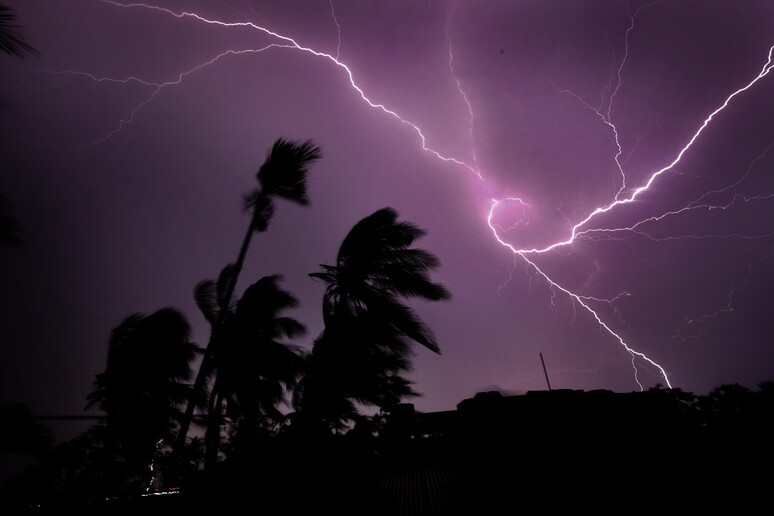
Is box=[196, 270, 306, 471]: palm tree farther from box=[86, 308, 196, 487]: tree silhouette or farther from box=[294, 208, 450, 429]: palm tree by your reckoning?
box=[294, 208, 450, 429]: palm tree

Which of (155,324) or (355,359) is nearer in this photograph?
(355,359)

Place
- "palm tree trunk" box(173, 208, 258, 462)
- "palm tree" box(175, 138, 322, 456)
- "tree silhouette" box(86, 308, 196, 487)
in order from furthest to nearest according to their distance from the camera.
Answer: "palm tree" box(175, 138, 322, 456)
"tree silhouette" box(86, 308, 196, 487)
"palm tree trunk" box(173, 208, 258, 462)

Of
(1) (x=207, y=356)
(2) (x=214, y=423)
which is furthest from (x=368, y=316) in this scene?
(2) (x=214, y=423)

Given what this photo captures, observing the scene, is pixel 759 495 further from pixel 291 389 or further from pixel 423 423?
pixel 291 389

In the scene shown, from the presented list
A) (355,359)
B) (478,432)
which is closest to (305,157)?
(355,359)

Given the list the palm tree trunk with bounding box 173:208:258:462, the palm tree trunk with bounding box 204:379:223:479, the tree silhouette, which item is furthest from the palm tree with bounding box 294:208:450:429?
the tree silhouette

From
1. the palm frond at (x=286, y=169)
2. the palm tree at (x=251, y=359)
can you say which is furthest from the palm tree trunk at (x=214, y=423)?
the palm frond at (x=286, y=169)

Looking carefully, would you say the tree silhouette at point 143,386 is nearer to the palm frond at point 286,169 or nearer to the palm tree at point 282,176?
the palm tree at point 282,176
